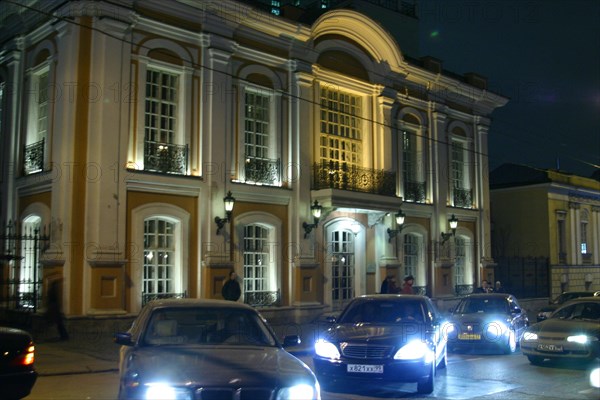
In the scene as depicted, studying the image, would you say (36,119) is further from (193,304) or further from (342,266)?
(193,304)

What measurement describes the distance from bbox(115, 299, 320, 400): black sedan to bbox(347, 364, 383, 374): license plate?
A: 2357 mm

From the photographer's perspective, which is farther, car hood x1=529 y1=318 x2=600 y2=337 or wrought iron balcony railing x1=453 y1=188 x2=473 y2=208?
wrought iron balcony railing x1=453 y1=188 x2=473 y2=208

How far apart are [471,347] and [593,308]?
2.94 meters

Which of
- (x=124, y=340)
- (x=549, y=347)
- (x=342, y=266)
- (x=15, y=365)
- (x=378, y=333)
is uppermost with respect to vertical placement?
(x=342, y=266)

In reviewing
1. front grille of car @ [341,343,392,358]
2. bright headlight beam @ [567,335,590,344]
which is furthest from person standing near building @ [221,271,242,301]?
bright headlight beam @ [567,335,590,344]

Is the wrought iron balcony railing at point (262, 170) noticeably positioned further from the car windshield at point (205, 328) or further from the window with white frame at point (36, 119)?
the car windshield at point (205, 328)

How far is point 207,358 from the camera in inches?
276

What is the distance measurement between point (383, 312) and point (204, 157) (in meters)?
9.73

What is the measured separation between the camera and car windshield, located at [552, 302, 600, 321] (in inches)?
583

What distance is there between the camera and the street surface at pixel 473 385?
1077 centimetres

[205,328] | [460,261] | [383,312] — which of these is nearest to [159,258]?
[383,312]

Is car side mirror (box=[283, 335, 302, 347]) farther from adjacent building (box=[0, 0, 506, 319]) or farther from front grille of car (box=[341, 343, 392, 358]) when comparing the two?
adjacent building (box=[0, 0, 506, 319])

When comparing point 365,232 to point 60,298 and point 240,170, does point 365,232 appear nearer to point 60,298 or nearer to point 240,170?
point 240,170

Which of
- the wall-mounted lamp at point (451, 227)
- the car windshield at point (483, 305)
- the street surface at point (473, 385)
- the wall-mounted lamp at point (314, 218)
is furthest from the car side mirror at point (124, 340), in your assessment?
the wall-mounted lamp at point (451, 227)
